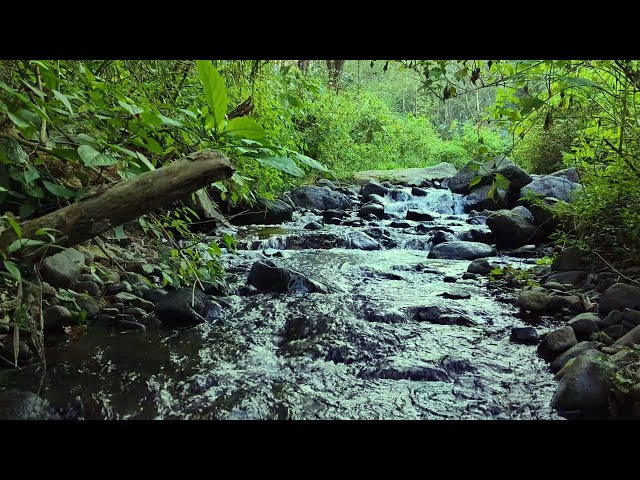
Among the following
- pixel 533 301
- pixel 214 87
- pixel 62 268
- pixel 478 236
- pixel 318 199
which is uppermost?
pixel 214 87

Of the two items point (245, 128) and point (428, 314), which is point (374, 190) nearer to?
point (428, 314)

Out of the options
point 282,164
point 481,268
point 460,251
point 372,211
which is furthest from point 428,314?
point 372,211

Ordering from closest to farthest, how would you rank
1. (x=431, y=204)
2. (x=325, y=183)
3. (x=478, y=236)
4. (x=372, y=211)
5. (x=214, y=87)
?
(x=214, y=87), (x=478, y=236), (x=372, y=211), (x=431, y=204), (x=325, y=183)

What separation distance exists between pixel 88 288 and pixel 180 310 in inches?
29.4

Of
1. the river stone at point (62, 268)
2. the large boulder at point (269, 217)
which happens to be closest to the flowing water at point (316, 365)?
the river stone at point (62, 268)

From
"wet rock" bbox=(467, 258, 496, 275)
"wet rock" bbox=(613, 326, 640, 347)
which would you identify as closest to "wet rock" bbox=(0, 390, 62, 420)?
"wet rock" bbox=(613, 326, 640, 347)

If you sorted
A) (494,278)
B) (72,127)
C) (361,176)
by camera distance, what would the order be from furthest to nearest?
(361,176) < (494,278) < (72,127)

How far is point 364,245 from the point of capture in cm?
743

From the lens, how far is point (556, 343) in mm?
3205

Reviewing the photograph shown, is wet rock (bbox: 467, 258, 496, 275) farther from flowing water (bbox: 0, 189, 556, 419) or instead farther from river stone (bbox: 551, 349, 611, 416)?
river stone (bbox: 551, 349, 611, 416)

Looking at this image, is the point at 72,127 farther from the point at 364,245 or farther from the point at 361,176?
the point at 361,176
